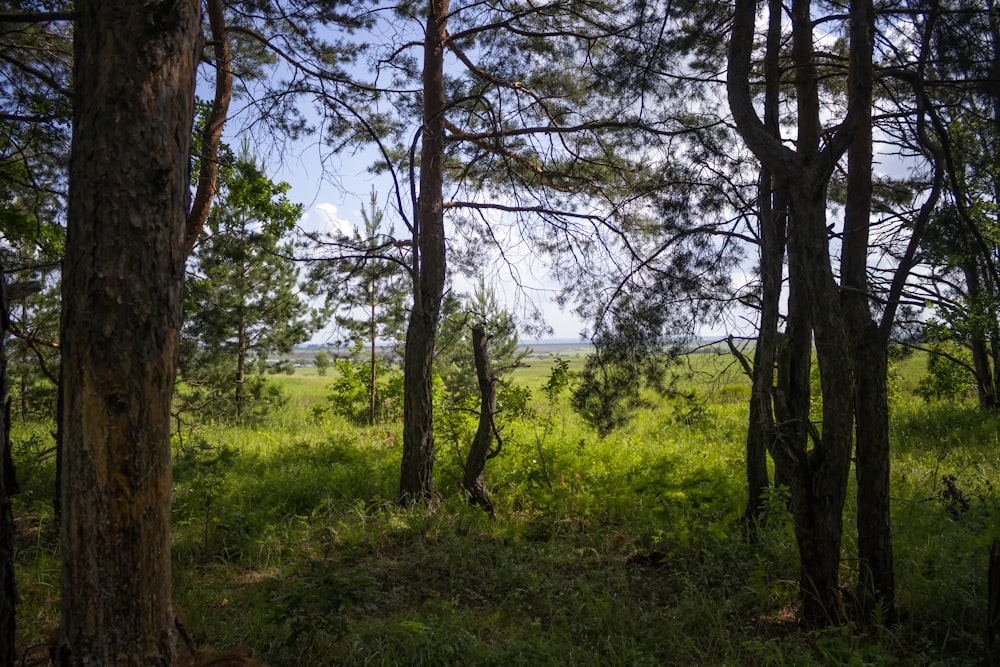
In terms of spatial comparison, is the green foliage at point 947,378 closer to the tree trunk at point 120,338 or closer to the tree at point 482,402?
the tree at point 482,402

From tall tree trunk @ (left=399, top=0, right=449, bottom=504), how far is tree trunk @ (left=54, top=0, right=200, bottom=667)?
4.11 m

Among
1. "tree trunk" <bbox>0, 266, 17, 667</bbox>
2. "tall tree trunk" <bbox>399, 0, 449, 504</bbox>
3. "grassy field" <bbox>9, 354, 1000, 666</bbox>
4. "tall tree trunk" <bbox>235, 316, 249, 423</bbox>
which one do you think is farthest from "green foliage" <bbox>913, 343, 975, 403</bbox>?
"tall tree trunk" <bbox>235, 316, 249, 423</bbox>

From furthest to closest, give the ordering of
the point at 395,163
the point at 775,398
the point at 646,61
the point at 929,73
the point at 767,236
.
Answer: the point at 395,163 → the point at 646,61 → the point at 929,73 → the point at 767,236 → the point at 775,398

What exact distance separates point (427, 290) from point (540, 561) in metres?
3.25

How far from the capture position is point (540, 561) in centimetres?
519

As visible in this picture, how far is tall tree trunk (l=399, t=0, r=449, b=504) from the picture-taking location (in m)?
6.82

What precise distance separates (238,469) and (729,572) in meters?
6.35

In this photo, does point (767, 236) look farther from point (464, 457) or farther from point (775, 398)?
point (464, 457)

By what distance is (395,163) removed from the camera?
8.05 meters

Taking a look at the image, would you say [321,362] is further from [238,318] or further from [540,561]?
[540,561]

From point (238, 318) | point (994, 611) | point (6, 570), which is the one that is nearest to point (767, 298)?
point (994, 611)

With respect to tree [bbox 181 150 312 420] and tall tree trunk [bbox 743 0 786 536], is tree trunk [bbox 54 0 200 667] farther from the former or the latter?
tree [bbox 181 150 312 420]

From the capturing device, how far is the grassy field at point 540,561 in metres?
3.61

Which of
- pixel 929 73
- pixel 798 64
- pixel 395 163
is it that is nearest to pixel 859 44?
pixel 798 64
